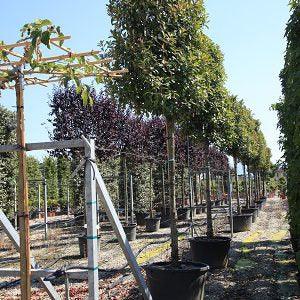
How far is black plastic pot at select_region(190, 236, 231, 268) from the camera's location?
8.22m

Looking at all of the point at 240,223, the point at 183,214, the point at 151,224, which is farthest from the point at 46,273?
the point at 183,214

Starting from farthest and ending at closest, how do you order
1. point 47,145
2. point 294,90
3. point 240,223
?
point 240,223
point 294,90
point 47,145

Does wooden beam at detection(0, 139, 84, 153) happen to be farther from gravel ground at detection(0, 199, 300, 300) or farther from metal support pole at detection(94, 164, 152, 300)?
gravel ground at detection(0, 199, 300, 300)

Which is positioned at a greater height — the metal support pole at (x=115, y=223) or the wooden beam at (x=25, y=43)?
the wooden beam at (x=25, y=43)

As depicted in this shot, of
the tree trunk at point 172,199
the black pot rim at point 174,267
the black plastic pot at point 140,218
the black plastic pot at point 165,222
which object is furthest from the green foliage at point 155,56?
the black plastic pot at point 140,218

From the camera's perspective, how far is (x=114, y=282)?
6.89 metres

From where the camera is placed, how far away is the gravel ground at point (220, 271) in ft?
21.9

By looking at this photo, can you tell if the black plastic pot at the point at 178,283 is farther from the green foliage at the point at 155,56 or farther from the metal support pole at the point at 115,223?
the green foliage at the point at 155,56

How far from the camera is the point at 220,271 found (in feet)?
26.7

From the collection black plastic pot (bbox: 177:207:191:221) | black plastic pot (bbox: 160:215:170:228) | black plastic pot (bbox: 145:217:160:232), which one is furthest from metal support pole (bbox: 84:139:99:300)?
black plastic pot (bbox: 177:207:191:221)

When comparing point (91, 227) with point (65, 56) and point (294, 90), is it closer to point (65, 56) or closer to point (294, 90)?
point (65, 56)

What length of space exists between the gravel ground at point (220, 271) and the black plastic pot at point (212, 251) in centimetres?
19

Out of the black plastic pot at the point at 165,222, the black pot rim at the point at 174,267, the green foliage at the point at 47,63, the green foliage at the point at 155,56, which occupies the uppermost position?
the green foliage at the point at 155,56

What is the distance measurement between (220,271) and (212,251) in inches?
15.0
